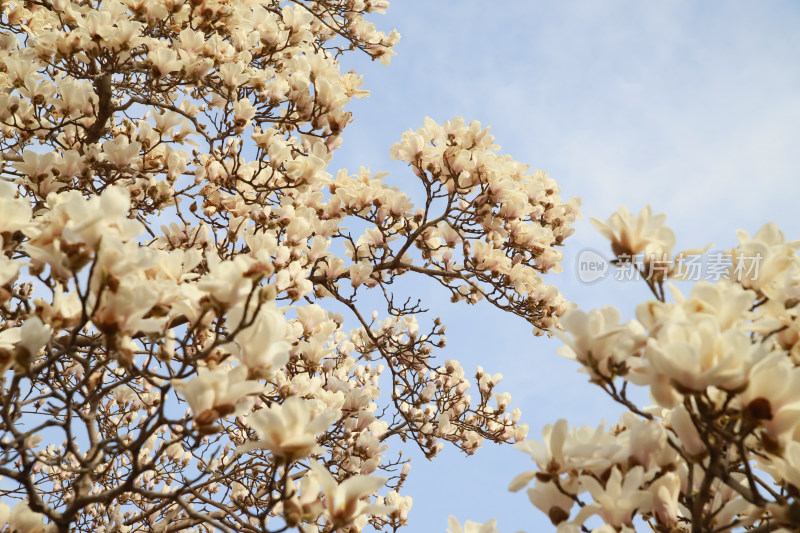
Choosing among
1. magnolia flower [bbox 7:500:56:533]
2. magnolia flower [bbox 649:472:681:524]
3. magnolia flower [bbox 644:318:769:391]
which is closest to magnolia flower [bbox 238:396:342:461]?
magnolia flower [bbox 644:318:769:391]

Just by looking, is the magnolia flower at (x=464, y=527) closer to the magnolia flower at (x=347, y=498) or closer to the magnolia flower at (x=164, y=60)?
the magnolia flower at (x=347, y=498)

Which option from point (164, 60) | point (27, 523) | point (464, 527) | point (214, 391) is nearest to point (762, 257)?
A: point (464, 527)

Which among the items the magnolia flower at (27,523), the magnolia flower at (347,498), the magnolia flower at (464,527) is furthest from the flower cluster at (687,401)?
the magnolia flower at (27,523)

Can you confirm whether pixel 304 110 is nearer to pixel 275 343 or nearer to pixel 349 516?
pixel 275 343

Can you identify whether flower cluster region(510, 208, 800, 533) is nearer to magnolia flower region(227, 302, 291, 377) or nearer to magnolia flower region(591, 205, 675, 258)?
magnolia flower region(591, 205, 675, 258)

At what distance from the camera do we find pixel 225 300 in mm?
1729

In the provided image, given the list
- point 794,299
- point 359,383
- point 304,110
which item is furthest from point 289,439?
point 359,383

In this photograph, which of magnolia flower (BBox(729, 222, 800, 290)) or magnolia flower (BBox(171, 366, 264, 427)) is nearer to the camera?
magnolia flower (BBox(171, 366, 264, 427))

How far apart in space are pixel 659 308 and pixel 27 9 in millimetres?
4843

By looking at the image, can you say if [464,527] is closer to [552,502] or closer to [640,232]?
[552,502]

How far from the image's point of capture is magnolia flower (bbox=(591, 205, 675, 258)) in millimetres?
1948

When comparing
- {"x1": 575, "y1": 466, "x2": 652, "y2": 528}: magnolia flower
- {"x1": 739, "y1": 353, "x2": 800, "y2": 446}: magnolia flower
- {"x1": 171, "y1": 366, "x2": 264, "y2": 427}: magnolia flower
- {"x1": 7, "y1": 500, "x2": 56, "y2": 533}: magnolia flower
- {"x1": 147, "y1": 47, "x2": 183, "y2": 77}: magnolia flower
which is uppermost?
{"x1": 147, "y1": 47, "x2": 183, "y2": 77}: magnolia flower

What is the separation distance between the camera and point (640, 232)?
1955mm

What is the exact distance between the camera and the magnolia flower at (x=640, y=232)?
195cm
